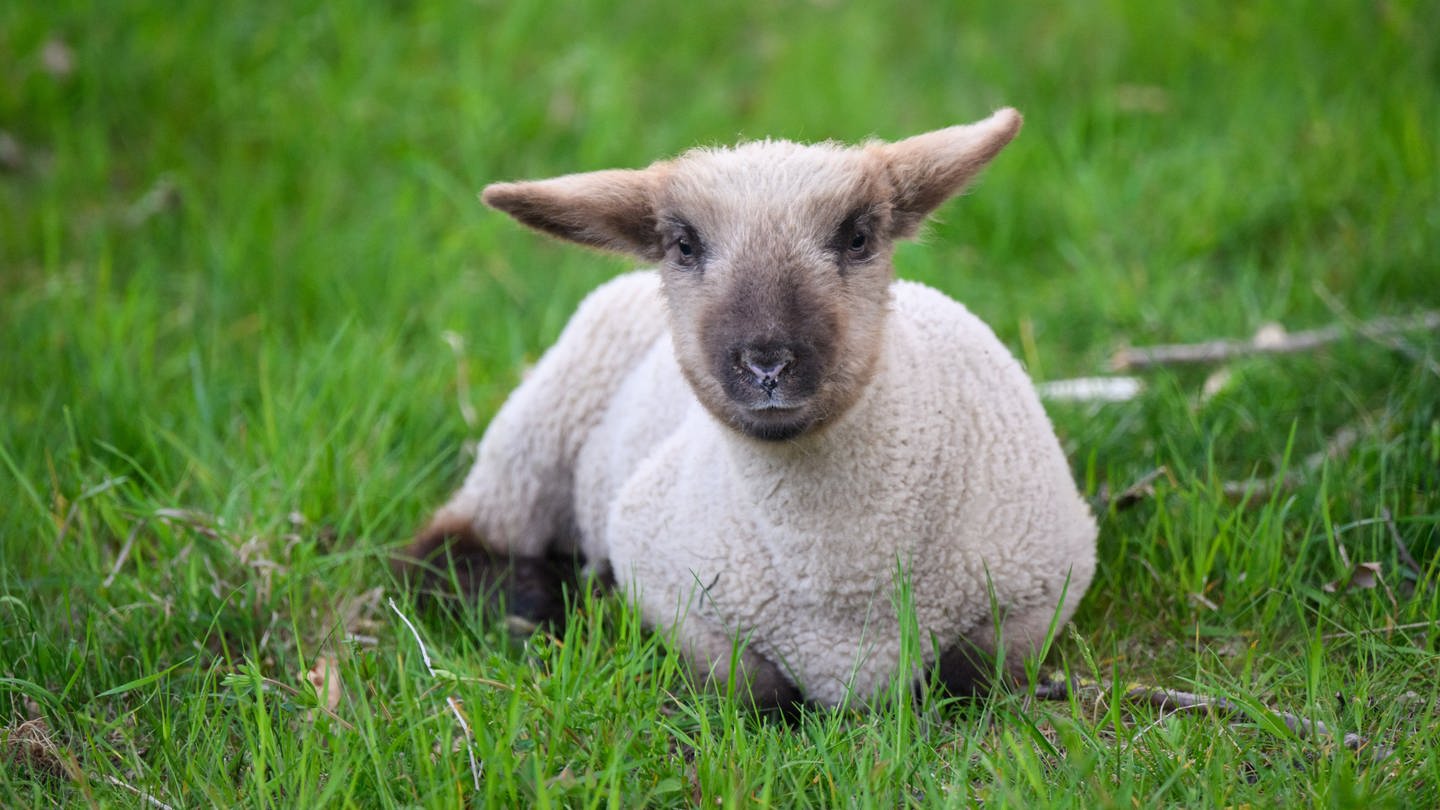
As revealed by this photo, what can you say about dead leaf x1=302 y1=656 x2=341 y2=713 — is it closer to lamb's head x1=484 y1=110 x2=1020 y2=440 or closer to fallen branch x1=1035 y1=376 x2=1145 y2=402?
lamb's head x1=484 y1=110 x2=1020 y2=440

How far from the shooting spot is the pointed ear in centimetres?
351

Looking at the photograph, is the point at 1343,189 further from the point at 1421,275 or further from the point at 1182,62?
the point at 1182,62

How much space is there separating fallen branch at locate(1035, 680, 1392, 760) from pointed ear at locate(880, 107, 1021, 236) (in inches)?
49.1

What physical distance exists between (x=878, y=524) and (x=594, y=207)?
1.09m

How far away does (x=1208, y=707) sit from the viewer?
3229mm

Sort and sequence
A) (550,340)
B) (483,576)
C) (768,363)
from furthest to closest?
(550,340), (483,576), (768,363)

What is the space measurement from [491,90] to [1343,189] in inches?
167

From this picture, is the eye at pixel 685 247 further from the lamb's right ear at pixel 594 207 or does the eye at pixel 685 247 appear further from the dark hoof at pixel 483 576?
the dark hoof at pixel 483 576

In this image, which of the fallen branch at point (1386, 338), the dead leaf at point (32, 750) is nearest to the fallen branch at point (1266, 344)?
the fallen branch at point (1386, 338)

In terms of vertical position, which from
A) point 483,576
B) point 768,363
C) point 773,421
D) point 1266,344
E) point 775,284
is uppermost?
point 775,284

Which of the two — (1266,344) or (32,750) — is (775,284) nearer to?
(32,750)

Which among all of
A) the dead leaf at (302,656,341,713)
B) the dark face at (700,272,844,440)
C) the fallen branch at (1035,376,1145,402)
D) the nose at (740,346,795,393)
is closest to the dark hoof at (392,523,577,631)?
the dead leaf at (302,656,341,713)

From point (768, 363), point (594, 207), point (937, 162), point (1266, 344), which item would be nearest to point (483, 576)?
point (594, 207)

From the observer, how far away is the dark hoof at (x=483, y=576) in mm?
4297
